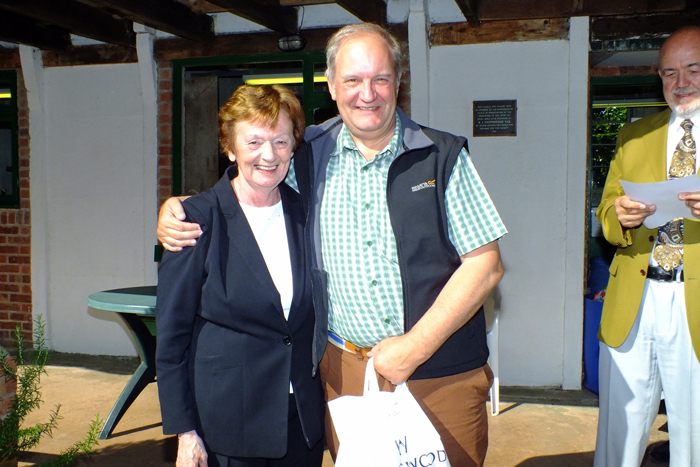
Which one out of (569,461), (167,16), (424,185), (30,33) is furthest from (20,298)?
(424,185)

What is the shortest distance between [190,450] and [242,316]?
Answer: 1.53 feet

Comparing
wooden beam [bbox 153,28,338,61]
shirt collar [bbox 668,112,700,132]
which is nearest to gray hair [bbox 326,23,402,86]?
shirt collar [bbox 668,112,700,132]

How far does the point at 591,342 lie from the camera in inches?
187

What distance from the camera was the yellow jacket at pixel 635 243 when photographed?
8.17 ft

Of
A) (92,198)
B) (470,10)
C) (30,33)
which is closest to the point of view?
(470,10)

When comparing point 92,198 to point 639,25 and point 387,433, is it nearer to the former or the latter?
point 387,433

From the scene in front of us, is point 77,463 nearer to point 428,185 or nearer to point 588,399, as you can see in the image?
point 428,185

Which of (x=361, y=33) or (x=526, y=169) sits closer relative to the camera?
(x=361, y=33)

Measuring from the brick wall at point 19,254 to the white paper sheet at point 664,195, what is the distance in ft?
18.4

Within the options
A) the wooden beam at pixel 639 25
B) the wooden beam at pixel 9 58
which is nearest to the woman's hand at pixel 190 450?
the wooden beam at pixel 639 25

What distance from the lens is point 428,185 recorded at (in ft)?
5.92

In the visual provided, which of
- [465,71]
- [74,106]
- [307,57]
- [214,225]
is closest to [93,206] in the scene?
[74,106]

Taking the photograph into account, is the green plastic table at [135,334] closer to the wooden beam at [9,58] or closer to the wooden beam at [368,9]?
the wooden beam at [368,9]

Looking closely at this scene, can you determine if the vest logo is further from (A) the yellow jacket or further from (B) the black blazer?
(A) the yellow jacket
